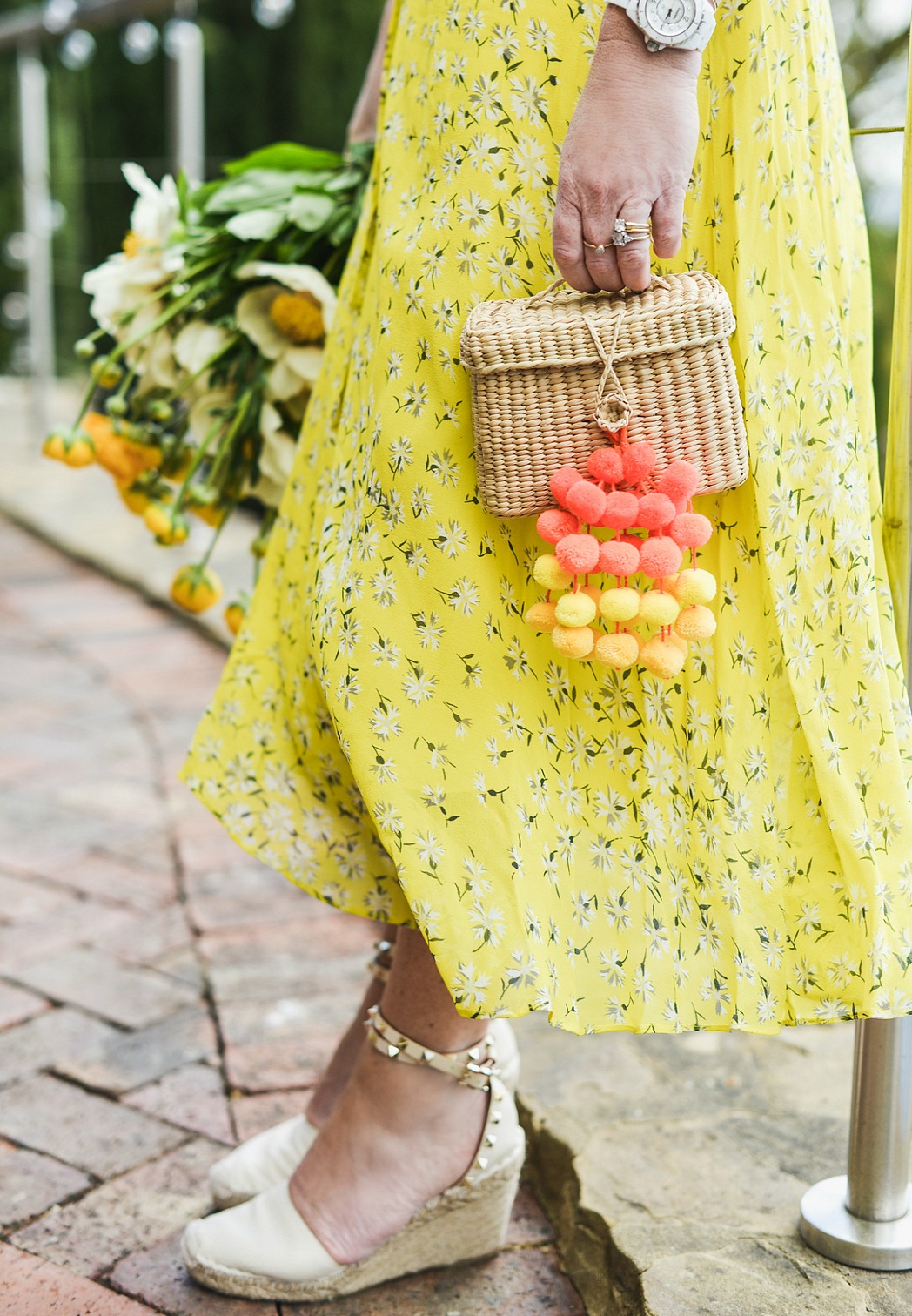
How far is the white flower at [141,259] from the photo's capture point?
138 cm

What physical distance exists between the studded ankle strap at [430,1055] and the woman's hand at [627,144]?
65cm

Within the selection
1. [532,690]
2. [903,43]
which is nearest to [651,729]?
[532,690]

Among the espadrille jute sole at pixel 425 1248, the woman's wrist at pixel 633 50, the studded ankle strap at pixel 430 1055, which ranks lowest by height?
the espadrille jute sole at pixel 425 1248

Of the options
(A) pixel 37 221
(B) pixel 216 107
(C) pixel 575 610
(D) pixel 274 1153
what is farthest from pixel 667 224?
(B) pixel 216 107

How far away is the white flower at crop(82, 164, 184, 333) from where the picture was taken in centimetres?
138

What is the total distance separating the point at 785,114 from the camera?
921 millimetres

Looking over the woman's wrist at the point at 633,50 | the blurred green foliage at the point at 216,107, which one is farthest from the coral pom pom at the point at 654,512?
the blurred green foliage at the point at 216,107

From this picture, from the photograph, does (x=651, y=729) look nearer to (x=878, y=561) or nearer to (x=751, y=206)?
(x=878, y=561)

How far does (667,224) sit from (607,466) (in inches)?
6.7

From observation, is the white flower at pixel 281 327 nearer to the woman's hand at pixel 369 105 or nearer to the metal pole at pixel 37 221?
the woman's hand at pixel 369 105

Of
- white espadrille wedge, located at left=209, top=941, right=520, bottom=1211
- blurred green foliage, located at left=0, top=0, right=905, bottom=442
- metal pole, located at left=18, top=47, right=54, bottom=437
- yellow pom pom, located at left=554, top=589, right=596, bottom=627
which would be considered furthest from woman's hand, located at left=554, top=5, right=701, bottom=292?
blurred green foliage, located at left=0, top=0, right=905, bottom=442

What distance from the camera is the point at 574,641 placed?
83 cm

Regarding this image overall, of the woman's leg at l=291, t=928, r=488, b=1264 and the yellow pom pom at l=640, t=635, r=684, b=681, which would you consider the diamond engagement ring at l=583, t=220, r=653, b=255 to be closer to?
the yellow pom pom at l=640, t=635, r=684, b=681

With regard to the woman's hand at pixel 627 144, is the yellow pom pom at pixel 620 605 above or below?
below
